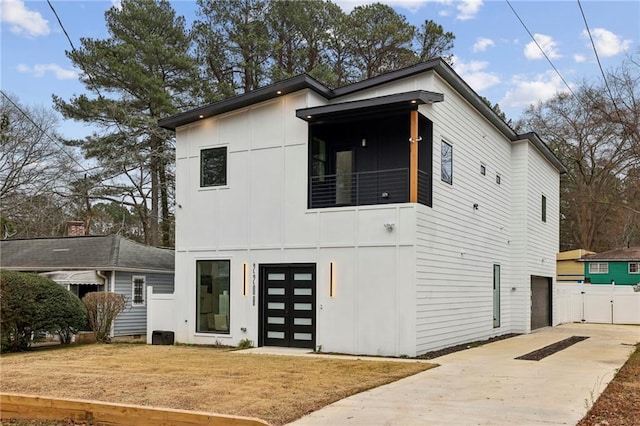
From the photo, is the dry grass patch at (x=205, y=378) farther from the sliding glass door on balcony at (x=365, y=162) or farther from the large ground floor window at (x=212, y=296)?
the sliding glass door on balcony at (x=365, y=162)

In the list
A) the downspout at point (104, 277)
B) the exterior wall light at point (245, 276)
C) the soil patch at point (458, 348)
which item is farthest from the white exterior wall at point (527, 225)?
the downspout at point (104, 277)

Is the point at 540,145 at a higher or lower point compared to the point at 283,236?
higher

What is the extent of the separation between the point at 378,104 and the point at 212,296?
620cm

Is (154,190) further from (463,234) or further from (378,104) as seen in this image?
(378,104)

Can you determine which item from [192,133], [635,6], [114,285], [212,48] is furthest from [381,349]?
[212,48]

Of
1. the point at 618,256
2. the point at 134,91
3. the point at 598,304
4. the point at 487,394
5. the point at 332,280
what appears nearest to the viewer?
the point at 487,394

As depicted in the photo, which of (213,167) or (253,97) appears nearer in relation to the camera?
(253,97)

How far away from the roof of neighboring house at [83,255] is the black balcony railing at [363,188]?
328 inches

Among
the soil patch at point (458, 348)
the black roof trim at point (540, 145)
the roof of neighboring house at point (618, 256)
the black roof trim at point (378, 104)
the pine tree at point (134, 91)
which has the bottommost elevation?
the soil patch at point (458, 348)

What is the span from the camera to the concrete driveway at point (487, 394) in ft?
22.6

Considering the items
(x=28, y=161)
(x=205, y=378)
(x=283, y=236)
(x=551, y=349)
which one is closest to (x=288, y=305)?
(x=283, y=236)

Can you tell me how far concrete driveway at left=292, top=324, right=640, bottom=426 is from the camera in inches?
272

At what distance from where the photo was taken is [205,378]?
374 inches

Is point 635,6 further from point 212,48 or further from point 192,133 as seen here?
point 212,48
